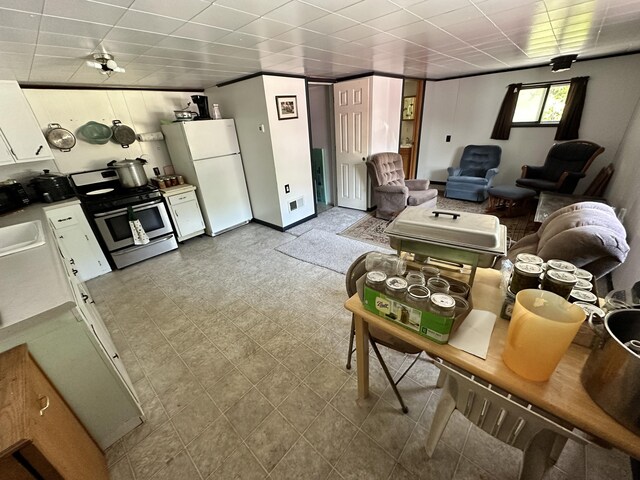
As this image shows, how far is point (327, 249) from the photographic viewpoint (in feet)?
10.8

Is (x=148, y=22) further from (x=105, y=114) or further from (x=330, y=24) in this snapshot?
(x=105, y=114)

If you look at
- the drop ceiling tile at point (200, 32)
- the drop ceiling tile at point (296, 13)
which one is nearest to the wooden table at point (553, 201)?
the drop ceiling tile at point (296, 13)

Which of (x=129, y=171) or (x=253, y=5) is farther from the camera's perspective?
(x=129, y=171)

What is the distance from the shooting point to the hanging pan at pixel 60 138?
113 inches

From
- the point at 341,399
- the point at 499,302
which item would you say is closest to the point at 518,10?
the point at 499,302

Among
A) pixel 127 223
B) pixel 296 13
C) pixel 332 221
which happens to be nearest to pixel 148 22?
pixel 296 13

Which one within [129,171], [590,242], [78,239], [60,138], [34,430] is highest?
[60,138]

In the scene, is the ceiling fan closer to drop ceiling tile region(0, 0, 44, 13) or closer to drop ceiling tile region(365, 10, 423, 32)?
drop ceiling tile region(0, 0, 44, 13)

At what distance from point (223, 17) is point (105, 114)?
2844 millimetres

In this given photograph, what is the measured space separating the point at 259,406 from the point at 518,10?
10.2ft

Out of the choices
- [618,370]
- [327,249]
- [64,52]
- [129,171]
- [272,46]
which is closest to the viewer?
[618,370]

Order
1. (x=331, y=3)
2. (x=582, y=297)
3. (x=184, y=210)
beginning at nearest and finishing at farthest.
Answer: (x=582, y=297)
(x=331, y=3)
(x=184, y=210)

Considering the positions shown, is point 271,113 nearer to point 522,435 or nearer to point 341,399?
point 341,399

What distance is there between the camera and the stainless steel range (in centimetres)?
287
